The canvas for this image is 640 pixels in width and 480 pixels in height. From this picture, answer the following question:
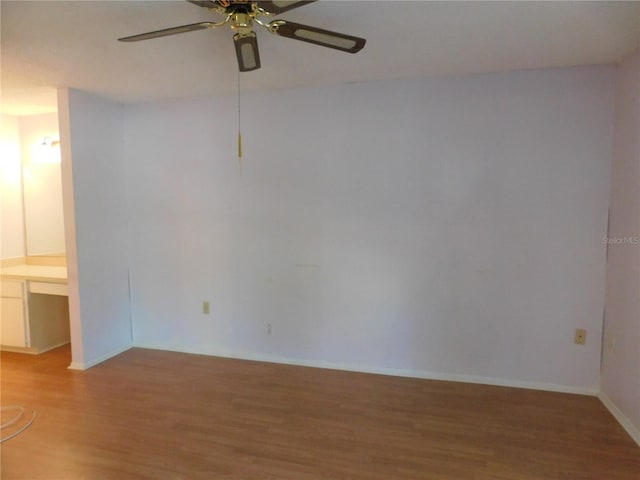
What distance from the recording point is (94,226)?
128 inches

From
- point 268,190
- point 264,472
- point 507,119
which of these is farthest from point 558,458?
point 268,190

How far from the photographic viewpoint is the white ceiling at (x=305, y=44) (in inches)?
71.5

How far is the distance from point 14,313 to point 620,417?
4843 mm

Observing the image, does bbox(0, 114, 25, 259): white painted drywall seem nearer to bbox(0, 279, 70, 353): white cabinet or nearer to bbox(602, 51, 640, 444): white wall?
bbox(0, 279, 70, 353): white cabinet

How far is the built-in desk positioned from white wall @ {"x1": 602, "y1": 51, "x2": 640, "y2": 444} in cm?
423

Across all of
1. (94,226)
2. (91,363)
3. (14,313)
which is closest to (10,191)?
(14,313)

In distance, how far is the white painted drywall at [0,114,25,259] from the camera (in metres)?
3.83

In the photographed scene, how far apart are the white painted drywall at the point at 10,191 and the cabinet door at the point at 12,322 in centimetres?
69

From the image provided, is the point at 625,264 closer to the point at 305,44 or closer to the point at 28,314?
the point at 305,44

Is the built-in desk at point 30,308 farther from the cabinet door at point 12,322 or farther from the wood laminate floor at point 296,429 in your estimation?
the wood laminate floor at point 296,429

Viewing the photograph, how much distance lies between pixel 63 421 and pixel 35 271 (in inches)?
74.1

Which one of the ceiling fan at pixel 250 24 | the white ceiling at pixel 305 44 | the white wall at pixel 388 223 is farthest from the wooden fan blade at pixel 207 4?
the white wall at pixel 388 223

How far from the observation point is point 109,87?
9.78ft

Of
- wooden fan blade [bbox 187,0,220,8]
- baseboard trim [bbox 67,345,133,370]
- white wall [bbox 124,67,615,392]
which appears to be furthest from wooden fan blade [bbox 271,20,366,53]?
baseboard trim [bbox 67,345,133,370]
